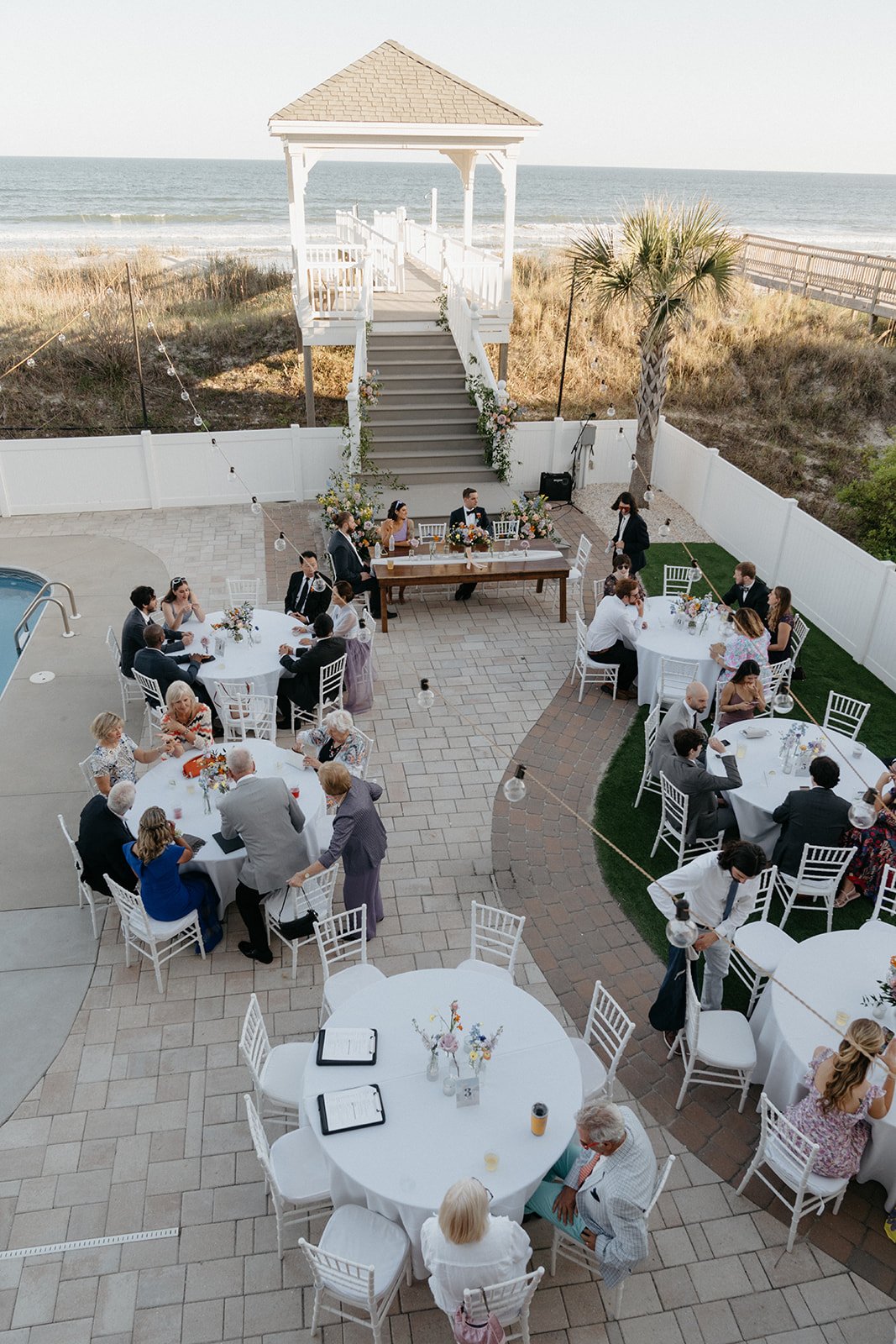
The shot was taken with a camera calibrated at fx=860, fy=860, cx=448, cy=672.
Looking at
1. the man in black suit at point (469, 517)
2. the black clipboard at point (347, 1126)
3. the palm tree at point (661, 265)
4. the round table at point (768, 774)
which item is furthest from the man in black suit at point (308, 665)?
the palm tree at point (661, 265)

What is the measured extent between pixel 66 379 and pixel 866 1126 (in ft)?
80.7

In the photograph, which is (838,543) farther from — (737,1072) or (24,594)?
(24,594)

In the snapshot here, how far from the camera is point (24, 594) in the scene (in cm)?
1318

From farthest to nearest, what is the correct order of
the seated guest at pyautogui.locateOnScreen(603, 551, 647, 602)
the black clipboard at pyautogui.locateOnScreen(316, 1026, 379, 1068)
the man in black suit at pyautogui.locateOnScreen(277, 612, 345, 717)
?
the seated guest at pyautogui.locateOnScreen(603, 551, 647, 602) < the man in black suit at pyautogui.locateOnScreen(277, 612, 345, 717) < the black clipboard at pyautogui.locateOnScreen(316, 1026, 379, 1068)

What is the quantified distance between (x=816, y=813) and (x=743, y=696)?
6.30 feet

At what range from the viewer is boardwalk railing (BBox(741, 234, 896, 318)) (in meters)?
24.3

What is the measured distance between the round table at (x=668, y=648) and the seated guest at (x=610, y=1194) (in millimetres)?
5632

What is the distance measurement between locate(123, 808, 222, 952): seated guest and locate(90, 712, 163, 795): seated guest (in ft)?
3.35

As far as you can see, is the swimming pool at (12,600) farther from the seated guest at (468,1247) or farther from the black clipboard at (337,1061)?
the seated guest at (468,1247)

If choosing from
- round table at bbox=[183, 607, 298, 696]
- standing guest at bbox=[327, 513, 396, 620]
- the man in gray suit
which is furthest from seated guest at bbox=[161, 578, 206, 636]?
the man in gray suit

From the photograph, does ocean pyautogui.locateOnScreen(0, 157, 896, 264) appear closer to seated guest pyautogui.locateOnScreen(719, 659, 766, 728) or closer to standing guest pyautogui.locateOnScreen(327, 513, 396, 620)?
standing guest pyautogui.locateOnScreen(327, 513, 396, 620)

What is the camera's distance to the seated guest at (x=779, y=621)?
9.26 m

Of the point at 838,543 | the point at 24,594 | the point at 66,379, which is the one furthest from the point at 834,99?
the point at 24,594

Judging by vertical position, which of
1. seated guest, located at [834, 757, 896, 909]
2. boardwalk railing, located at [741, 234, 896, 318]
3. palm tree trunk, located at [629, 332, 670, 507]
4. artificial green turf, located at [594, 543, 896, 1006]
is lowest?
artificial green turf, located at [594, 543, 896, 1006]
